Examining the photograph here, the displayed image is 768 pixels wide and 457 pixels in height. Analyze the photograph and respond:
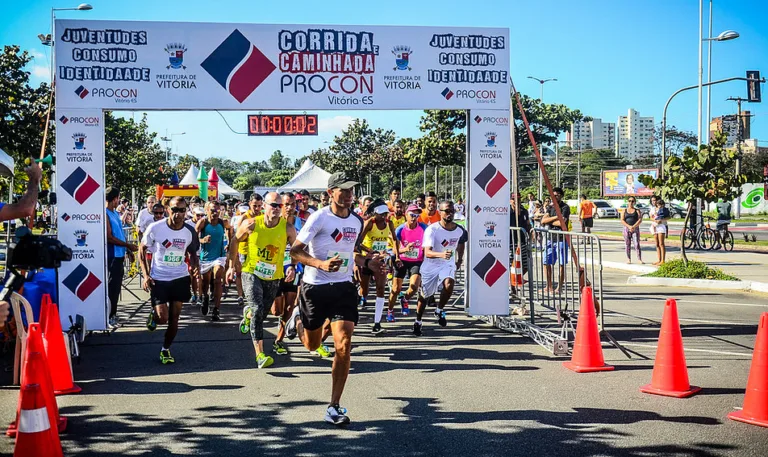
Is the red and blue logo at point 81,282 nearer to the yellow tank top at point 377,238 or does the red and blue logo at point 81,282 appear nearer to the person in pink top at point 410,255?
the yellow tank top at point 377,238

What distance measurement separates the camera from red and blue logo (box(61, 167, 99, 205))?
9891 millimetres

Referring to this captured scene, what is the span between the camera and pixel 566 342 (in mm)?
8859

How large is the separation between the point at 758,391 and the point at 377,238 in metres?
6.70

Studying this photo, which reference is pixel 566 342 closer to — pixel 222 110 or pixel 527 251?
pixel 527 251

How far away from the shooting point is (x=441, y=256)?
10555 mm

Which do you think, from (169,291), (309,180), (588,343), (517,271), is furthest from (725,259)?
(309,180)

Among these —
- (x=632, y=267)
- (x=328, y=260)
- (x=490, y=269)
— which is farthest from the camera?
(x=632, y=267)

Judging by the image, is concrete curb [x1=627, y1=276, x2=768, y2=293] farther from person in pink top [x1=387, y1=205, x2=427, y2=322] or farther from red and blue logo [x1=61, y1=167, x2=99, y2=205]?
red and blue logo [x1=61, y1=167, x2=99, y2=205]

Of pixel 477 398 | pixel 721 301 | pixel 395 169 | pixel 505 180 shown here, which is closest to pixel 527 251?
pixel 505 180

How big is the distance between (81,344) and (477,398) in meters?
5.70

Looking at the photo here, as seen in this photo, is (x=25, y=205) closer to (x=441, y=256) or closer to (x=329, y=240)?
(x=329, y=240)

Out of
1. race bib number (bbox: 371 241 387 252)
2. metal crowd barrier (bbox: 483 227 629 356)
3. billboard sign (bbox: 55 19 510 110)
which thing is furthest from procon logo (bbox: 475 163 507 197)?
race bib number (bbox: 371 241 387 252)

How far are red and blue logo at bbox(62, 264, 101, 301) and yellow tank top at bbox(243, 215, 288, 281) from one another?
2.44 metres

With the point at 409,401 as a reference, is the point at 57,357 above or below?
above
